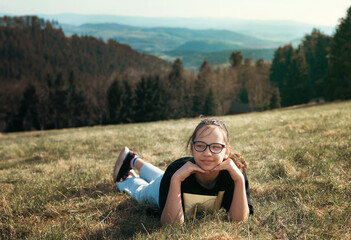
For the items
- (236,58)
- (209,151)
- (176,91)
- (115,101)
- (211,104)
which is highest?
(236,58)

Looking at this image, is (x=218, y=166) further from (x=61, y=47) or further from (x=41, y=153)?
(x=61, y=47)

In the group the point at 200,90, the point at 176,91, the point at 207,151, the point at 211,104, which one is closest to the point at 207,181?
the point at 207,151

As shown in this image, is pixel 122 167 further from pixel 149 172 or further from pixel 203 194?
pixel 203 194

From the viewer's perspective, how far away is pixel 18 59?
13462cm

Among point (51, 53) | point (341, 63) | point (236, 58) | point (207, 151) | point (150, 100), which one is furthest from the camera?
point (51, 53)

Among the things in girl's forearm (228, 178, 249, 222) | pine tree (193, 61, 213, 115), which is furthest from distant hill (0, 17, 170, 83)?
girl's forearm (228, 178, 249, 222)

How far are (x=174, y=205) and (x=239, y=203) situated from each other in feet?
2.48

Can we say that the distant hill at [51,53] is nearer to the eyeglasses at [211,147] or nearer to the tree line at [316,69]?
the tree line at [316,69]

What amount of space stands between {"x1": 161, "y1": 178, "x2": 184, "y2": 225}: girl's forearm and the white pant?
0.67 m

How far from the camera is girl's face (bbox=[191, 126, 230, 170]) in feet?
9.80

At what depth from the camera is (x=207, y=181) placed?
128 inches

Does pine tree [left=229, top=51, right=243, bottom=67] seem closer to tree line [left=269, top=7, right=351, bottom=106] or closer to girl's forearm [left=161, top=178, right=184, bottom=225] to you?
tree line [left=269, top=7, right=351, bottom=106]

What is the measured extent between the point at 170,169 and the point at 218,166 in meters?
0.66

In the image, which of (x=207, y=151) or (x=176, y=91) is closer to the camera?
(x=207, y=151)
